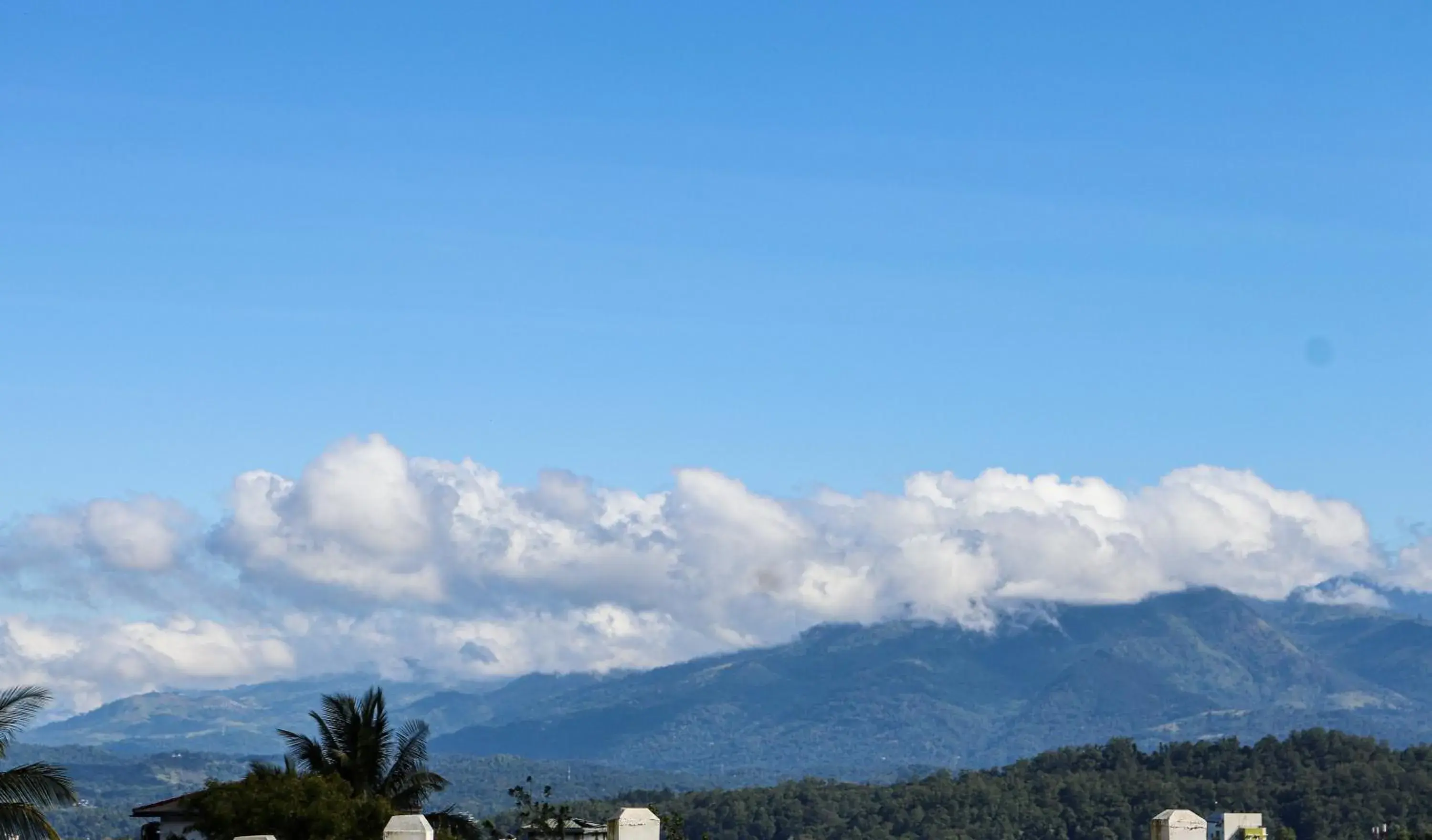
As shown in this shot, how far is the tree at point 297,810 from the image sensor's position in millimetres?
68750

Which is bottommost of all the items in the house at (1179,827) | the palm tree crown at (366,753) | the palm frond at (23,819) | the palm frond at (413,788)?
the house at (1179,827)

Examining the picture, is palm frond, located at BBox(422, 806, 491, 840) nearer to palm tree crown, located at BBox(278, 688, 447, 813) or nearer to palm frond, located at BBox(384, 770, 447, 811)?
palm frond, located at BBox(384, 770, 447, 811)

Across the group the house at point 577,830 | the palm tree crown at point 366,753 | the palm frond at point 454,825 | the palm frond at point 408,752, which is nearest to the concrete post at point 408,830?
the house at point 577,830

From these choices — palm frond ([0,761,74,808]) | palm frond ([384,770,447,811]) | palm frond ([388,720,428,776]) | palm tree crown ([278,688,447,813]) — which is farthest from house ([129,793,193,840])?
palm frond ([0,761,74,808])

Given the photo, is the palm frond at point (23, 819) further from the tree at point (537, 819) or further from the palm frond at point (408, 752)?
the palm frond at point (408, 752)

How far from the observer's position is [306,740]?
7612cm

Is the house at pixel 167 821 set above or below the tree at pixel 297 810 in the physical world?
above

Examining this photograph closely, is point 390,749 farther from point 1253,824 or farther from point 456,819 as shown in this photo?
point 1253,824

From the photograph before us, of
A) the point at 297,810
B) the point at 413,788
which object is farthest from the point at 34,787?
the point at 413,788

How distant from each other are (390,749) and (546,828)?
662 centimetres

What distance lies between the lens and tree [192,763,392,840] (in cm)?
6875

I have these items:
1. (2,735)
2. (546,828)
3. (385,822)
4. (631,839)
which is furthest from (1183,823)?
(546,828)

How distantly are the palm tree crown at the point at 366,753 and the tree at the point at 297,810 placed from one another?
1907mm

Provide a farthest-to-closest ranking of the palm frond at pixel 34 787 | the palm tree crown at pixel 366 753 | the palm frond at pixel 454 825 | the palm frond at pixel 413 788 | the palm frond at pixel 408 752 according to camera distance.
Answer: the palm frond at pixel 408 752, the palm frond at pixel 413 788, the palm tree crown at pixel 366 753, the palm frond at pixel 454 825, the palm frond at pixel 34 787
